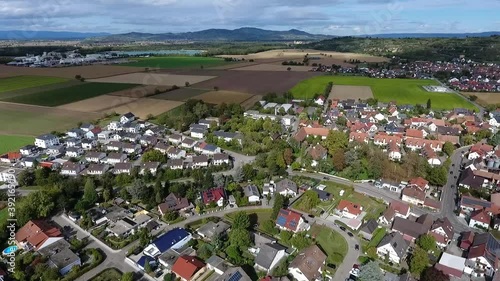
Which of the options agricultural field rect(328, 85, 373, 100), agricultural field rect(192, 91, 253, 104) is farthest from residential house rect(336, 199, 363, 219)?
agricultural field rect(328, 85, 373, 100)

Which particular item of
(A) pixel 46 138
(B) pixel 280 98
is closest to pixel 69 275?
(A) pixel 46 138

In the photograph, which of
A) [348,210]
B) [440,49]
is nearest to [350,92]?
[348,210]

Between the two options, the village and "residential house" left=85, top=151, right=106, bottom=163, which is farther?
"residential house" left=85, top=151, right=106, bottom=163

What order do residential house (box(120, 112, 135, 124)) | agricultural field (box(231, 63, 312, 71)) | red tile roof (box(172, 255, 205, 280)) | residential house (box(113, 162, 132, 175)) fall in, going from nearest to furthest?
red tile roof (box(172, 255, 205, 280)) < residential house (box(113, 162, 132, 175)) < residential house (box(120, 112, 135, 124)) < agricultural field (box(231, 63, 312, 71))

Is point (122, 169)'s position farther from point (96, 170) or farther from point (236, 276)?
point (236, 276)

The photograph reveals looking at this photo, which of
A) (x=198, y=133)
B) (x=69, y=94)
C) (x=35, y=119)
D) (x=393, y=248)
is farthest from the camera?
(x=69, y=94)

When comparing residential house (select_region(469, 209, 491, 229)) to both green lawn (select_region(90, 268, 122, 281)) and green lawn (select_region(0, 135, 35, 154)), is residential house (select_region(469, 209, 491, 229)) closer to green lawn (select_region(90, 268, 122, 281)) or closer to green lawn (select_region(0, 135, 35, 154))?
green lawn (select_region(90, 268, 122, 281))

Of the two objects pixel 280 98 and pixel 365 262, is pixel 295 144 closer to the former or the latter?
pixel 365 262
